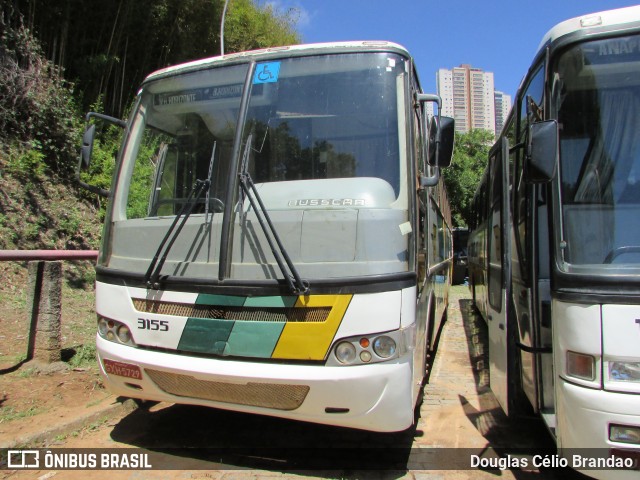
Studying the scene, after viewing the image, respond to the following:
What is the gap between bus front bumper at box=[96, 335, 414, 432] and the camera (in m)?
2.95

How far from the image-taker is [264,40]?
63.7 ft

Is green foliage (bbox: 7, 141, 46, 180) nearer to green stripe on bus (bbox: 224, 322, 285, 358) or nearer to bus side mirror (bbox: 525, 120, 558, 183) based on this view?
green stripe on bus (bbox: 224, 322, 285, 358)

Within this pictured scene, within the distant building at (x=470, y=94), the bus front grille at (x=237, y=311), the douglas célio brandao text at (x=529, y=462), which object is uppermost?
the distant building at (x=470, y=94)

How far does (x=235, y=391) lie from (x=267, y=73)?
235cm

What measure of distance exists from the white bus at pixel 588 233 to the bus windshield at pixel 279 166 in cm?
96

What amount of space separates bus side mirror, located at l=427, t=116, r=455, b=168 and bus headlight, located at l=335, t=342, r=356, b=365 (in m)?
1.61

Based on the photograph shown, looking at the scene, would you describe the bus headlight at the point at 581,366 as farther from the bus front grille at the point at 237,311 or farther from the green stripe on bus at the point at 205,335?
the green stripe on bus at the point at 205,335

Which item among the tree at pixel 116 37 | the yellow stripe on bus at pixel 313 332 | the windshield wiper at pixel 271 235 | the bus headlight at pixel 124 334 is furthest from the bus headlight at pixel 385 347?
the tree at pixel 116 37

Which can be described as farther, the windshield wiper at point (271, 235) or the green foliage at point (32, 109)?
the green foliage at point (32, 109)

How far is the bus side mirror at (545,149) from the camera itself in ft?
9.29

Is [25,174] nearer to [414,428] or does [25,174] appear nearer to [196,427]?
[196,427]

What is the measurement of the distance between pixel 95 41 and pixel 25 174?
4.47m

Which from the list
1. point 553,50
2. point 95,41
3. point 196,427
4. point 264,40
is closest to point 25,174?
point 95,41

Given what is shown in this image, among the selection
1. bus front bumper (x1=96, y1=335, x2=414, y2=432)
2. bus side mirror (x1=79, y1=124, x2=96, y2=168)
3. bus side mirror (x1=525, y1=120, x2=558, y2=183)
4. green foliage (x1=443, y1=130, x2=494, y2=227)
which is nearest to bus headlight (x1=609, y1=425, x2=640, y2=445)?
bus front bumper (x1=96, y1=335, x2=414, y2=432)
